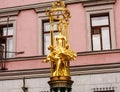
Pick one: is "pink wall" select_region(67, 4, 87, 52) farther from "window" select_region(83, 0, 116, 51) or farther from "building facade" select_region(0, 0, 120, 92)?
"window" select_region(83, 0, 116, 51)

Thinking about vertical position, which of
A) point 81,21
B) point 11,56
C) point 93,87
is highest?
point 81,21

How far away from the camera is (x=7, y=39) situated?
17375 millimetres

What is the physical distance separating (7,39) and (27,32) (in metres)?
0.97

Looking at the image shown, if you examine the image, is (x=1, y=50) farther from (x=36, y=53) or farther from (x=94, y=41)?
(x=94, y=41)

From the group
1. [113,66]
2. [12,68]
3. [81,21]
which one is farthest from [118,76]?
[12,68]

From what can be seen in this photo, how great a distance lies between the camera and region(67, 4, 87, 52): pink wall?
53.1ft

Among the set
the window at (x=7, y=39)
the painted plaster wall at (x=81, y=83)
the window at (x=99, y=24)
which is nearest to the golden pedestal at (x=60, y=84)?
the painted plaster wall at (x=81, y=83)

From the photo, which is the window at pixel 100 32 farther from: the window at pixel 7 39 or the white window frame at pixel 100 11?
A: the window at pixel 7 39

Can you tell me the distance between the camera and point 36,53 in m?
16.6

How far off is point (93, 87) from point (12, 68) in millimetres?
3486

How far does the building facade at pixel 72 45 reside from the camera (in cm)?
1554

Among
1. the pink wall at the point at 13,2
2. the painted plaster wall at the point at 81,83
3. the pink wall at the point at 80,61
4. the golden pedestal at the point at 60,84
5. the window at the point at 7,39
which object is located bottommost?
the painted plaster wall at the point at 81,83

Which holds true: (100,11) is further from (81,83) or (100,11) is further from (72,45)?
(81,83)

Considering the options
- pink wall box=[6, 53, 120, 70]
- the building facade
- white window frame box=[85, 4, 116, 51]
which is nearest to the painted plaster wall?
the building facade
